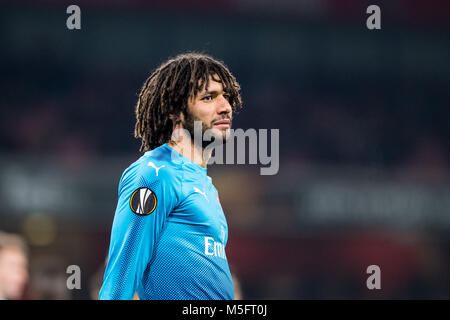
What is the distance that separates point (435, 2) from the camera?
1584 centimetres

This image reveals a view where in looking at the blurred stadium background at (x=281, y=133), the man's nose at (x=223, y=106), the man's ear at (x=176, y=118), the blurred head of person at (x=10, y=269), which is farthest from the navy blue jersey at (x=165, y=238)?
the blurred stadium background at (x=281, y=133)

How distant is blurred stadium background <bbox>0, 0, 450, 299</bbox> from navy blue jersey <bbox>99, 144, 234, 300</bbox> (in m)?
7.45

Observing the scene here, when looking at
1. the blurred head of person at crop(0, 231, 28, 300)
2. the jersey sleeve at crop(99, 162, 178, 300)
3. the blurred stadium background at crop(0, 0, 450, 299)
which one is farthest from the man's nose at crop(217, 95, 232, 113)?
the blurred stadium background at crop(0, 0, 450, 299)

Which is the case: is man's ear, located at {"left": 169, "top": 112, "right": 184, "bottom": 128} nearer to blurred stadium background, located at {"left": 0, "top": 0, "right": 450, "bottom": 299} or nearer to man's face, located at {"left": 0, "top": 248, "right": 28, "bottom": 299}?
man's face, located at {"left": 0, "top": 248, "right": 28, "bottom": 299}

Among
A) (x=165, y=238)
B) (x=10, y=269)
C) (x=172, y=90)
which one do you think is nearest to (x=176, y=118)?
(x=172, y=90)

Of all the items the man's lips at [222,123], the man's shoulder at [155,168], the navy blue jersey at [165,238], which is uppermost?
the man's lips at [222,123]

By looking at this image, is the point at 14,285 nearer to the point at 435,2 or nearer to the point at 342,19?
the point at 342,19

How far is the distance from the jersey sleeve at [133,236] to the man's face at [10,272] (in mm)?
3323

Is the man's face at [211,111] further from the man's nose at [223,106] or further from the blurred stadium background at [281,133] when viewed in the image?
the blurred stadium background at [281,133]

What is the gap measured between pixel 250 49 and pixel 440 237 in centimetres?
684

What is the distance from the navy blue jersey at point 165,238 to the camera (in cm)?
257

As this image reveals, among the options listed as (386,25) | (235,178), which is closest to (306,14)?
(386,25)

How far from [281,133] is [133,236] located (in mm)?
11745

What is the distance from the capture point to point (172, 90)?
3.05m
